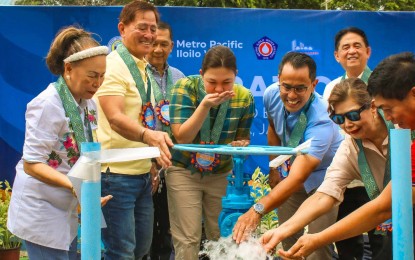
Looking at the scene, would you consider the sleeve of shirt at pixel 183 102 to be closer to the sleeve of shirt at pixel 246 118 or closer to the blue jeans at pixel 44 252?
the sleeve of shirt at pixel 246 118

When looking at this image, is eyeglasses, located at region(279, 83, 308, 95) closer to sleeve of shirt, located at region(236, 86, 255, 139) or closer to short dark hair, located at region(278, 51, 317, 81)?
short dark hair, located at region(278, 51, 317, 81)

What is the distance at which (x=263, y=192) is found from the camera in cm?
643

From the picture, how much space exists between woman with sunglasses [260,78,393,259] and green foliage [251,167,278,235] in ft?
8.82

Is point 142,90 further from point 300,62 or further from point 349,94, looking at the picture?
point 349,94

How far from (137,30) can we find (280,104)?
1002 mm

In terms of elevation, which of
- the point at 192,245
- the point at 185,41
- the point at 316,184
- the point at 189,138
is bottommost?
the point at 192,245

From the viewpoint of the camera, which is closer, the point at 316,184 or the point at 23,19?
the point at 316,184

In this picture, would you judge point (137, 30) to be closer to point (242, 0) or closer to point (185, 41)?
point (185, 41)

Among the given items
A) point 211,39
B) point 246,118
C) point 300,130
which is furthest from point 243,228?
point 211,39

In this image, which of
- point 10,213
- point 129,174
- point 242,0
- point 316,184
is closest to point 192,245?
point 129,174

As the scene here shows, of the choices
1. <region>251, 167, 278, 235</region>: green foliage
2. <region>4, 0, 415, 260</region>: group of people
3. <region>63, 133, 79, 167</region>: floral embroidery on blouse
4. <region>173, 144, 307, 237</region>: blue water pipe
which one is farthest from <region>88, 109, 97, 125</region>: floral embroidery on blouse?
<region>251, 167, 278, 235</region>: green foliage

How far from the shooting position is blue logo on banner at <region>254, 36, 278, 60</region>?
713 cm

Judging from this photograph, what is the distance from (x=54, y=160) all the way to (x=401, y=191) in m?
1.79

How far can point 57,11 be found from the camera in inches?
266
